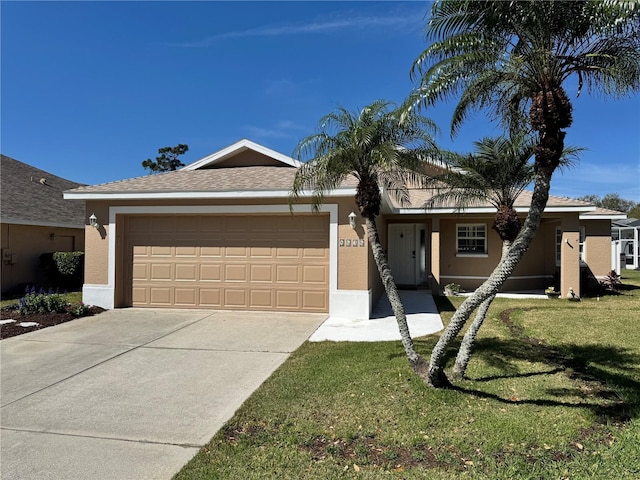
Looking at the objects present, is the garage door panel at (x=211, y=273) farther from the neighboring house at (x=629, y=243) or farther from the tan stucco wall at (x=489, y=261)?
the neighboring house at (x=629, y=243)

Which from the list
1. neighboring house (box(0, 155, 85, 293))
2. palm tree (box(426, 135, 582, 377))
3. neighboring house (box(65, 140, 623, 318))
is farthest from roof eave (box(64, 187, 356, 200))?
neighboring house (box(0, 155, 85, 293))

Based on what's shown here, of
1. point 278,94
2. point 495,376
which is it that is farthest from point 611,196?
point 495,376

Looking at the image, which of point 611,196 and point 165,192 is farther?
point 611,196

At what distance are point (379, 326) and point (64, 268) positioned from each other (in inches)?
496

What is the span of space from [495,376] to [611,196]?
7041 centimetres

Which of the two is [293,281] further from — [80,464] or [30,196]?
[30,196]

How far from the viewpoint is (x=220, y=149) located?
14273mm

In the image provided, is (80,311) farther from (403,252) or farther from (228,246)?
(403,252)

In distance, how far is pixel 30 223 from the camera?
571 inches

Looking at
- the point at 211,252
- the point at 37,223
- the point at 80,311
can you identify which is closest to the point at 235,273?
the point at 211,252

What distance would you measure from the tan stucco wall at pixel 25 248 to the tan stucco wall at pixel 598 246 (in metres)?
22.0

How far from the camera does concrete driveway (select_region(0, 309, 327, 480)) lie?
3551 mm

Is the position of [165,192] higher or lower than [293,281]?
higher

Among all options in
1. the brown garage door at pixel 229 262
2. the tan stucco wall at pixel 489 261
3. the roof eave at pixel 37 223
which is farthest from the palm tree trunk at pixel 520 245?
the roof eave at pixel 37 223
